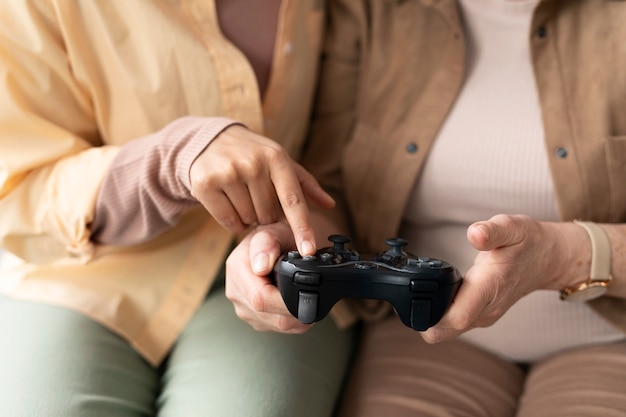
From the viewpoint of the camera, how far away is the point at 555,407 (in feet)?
2.66

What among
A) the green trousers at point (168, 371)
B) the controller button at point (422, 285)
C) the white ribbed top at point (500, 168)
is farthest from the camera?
the white ribbed top at point (500, 168)

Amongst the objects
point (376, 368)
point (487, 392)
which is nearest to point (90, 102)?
point (376, 368)

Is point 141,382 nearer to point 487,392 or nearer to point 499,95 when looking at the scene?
point 487,392

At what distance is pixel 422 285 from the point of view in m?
0.66

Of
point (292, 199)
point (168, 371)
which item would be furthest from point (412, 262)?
point (168, 371)

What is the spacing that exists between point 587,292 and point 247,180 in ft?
1.27

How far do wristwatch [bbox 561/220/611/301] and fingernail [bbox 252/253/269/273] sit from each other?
1.13 ft

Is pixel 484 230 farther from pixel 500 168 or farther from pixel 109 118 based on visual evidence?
pixel 109 118

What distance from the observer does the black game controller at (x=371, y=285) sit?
664 mm

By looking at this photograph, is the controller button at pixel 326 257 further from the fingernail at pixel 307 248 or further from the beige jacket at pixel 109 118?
the beige jacket at pixel 109 118

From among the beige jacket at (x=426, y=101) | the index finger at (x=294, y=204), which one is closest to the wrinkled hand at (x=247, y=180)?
the index finger at (x=294, y=204)

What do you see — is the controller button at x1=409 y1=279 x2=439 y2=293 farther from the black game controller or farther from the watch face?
the watch face

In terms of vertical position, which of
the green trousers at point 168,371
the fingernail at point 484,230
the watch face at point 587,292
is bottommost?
the green trousers at point 168,371

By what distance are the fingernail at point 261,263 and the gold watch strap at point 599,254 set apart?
1.14 feet
